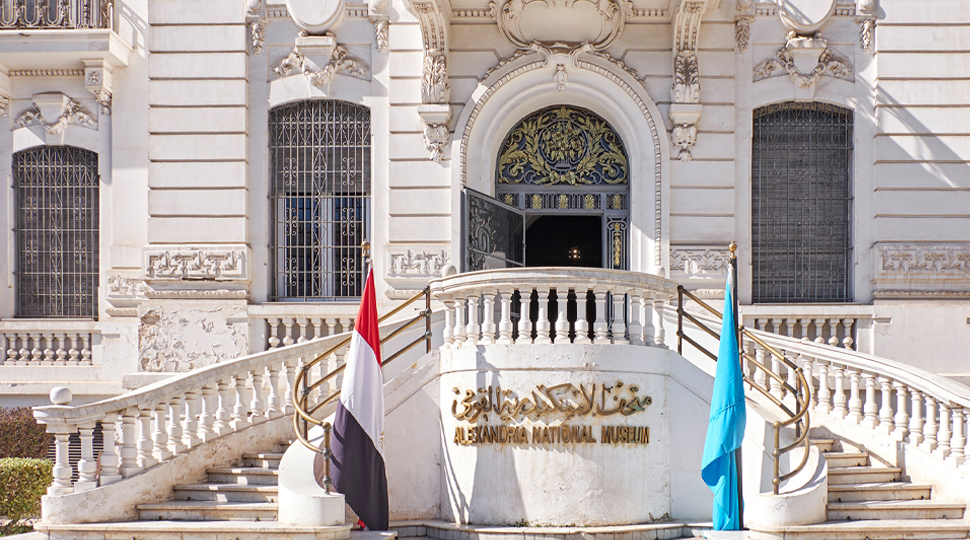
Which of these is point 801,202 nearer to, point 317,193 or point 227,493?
point 317,193

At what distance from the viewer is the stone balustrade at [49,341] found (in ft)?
59.7

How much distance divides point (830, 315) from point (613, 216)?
147 inches

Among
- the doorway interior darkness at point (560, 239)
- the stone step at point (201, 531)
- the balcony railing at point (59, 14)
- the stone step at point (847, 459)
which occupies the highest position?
the balcony railing at point (59, 14)

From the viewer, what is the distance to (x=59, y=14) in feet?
60.8

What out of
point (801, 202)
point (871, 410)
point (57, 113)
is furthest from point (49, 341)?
point (871, 410)

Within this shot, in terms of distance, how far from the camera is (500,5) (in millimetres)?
17422

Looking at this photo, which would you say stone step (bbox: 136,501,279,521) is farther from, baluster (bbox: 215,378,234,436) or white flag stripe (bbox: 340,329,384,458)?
white flag stripe (bbox: 340,329,384,458)

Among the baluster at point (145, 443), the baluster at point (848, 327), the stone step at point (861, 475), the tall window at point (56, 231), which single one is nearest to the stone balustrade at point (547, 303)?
the stone step at point (861, 475)

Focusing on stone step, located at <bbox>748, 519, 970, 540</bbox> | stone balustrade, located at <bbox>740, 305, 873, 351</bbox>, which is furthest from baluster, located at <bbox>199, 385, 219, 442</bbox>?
stone balustrade, located at <bbox>740, 305, 873, 351</bbox>

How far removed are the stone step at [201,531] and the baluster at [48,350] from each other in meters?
6.81

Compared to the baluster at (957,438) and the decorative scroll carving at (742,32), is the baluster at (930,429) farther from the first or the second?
the decorative scroll carving at (742,32)

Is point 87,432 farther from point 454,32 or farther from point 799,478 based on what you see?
point 454,32

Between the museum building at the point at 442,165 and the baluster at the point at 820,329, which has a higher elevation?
the museum building at the point at 442,165

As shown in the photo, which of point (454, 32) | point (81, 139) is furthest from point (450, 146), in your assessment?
point (81, 139)
